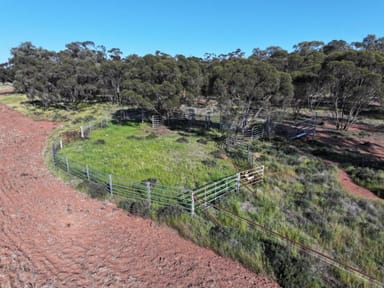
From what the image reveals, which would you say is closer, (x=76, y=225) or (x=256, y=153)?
(x=76, y=225)

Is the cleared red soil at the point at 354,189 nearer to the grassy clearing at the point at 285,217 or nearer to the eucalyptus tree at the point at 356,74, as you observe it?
the grassy clearing at the point at 285,217

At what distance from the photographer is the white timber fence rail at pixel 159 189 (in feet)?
32.7

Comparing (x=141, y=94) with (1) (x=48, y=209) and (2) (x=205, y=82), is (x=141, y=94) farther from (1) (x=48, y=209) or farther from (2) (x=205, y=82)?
(1) (x=48, y=209)

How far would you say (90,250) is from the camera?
7.44 metres

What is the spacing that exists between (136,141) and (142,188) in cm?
979

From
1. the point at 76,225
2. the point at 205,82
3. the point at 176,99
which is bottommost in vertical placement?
the point at 76,225

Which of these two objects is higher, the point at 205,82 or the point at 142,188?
the point at 205,82

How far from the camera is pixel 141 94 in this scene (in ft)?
80.8

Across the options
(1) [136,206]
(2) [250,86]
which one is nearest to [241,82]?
(2) [250,86]

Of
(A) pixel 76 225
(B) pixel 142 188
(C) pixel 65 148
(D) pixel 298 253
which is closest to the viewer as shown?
(D) pixel 298 253

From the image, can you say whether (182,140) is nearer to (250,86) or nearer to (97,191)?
(250,86)

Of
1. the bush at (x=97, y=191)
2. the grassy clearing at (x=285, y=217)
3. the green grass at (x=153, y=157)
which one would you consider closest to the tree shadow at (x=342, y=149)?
the grassy clearing at (x=285, y=217)

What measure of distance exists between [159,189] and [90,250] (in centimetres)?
338

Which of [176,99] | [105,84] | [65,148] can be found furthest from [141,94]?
[105,84]
